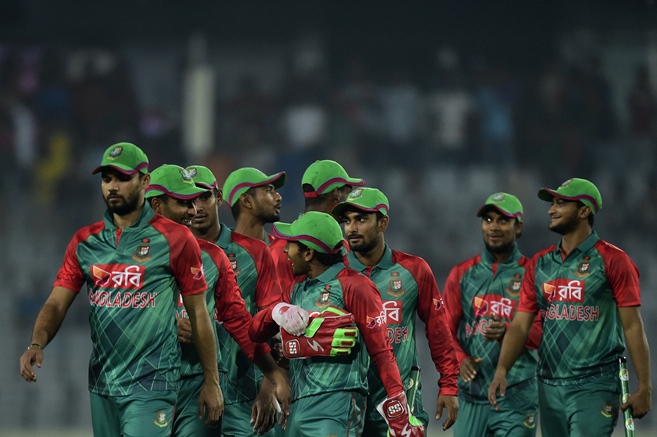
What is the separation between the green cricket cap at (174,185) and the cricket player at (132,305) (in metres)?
0.53

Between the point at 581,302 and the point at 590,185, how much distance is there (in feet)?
2.45

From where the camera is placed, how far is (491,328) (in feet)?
23.3

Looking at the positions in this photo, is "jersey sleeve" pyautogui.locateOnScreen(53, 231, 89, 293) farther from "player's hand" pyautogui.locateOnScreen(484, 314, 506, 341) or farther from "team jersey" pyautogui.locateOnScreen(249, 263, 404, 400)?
"player's hand" pyautogui.locateOnScreen(484, 314, 506, 341)

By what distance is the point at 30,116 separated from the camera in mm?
15492

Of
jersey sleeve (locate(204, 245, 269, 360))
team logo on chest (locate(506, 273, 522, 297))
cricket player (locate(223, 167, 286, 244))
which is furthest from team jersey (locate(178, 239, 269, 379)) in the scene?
team logo on chest (locate(506, 273, 522, 297))

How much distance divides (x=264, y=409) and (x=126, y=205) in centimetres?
140

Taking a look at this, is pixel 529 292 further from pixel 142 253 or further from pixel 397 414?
pixel 142 253

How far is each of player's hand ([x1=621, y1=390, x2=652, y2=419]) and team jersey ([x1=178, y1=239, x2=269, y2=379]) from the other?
6.96ft

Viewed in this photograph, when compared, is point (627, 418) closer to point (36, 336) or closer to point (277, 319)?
point (277, 319)

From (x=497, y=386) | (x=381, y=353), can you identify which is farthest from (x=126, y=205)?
(x=497, y=386)

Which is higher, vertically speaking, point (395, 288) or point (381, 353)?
point (395, 288)

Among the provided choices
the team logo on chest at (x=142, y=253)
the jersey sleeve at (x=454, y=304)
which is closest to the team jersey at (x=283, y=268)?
the team logo on chest at (x=142, y=253)

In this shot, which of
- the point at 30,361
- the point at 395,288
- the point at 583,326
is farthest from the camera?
the point at 583,326

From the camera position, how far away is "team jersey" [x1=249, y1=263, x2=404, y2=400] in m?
4.95
